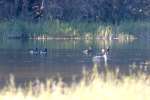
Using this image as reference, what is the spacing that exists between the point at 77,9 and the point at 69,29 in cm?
717

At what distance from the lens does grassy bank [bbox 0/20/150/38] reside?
44656mm

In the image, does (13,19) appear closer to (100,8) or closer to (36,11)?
(36,11)

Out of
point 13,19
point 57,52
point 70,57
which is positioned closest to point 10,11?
point 13,19

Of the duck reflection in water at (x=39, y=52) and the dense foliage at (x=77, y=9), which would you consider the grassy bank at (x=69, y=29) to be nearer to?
the dense foliage at (x=77, y=9)

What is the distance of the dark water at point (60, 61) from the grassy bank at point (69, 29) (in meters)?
7.52

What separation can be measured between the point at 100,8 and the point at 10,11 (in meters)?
7.33

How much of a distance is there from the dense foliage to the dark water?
548 inches

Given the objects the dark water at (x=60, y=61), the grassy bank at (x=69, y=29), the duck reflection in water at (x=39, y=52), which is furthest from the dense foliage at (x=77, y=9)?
the duck reflection in water at (x=39, y=52)

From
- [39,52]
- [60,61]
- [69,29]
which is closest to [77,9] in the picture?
[69,29]

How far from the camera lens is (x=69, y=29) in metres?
45.8

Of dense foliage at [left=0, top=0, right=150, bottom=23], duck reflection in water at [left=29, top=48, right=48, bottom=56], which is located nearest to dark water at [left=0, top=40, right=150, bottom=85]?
duck reflection in water at [left=29, top=48, right=48, bottom=56]

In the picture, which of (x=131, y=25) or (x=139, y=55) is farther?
(x=131, y=25)

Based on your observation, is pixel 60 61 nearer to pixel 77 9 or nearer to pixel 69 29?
pixel 69 29

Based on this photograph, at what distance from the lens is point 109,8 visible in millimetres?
54219
